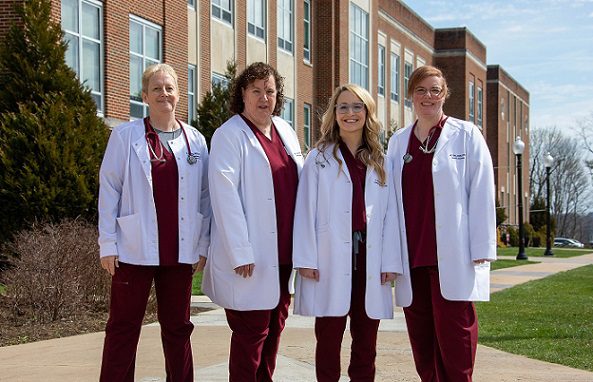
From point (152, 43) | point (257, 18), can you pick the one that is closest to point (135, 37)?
point (152, 43)

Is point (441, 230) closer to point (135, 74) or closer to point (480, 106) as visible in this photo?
point (135, 74)

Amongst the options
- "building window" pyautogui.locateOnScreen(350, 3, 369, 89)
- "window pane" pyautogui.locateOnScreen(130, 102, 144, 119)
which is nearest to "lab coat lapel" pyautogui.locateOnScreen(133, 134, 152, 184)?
"window pane" pyautogui.locateOnScreen(130, 102, 144, 119)

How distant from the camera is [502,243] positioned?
153 feet

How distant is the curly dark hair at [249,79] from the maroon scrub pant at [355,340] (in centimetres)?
126

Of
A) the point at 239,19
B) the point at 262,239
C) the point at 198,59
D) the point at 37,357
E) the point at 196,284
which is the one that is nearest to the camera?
the point at 262,239

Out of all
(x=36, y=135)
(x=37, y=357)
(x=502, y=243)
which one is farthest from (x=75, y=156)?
(x=502, y=243)

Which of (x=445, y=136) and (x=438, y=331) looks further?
(x=445, y=136)

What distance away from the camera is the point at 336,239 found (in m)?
5.29

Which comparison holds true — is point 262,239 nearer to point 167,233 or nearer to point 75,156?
point 167,233

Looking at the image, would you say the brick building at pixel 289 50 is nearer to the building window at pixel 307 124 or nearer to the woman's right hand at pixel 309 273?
the building window at pixel 307 124

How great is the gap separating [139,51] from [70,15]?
2454mm

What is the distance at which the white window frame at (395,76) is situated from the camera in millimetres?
40812

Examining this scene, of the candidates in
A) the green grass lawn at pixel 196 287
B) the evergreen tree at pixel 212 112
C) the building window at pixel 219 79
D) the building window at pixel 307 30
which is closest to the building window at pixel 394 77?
the building window at pixel 307 30

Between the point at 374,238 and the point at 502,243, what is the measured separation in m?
42.9
